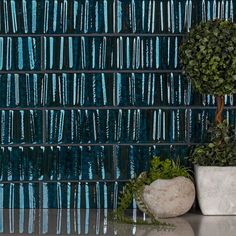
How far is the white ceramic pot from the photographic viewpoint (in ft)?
10.2

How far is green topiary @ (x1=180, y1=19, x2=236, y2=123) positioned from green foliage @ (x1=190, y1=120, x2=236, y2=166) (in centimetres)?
15

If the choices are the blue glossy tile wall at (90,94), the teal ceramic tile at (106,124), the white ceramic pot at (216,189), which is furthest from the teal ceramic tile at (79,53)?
the white ceramic pot at (216,189)

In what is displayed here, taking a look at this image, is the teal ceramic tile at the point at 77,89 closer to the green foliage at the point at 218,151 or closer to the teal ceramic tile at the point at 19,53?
the teal ceramic tile at the point at 19,53

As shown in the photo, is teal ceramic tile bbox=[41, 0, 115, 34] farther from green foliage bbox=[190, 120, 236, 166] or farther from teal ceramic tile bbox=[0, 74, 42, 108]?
green foliage bbox=[190, 120, 236, 166]

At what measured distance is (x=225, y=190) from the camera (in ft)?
10.3

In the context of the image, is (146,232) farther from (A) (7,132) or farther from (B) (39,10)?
(B) (39,10)

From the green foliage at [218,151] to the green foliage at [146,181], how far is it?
0.09m

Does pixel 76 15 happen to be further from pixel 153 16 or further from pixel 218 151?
pixel 218 151

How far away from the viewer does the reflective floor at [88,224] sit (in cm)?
283

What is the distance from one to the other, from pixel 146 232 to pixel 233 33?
83 centimetres

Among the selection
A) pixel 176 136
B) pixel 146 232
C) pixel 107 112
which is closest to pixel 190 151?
pixel 176 136

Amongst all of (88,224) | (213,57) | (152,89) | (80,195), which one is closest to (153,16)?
(152,89)

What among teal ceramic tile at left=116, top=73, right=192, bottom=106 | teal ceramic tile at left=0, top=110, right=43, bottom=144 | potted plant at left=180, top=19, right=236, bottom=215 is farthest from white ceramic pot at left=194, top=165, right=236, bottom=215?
teal ceramic tile at left=0, top=110, right=43, bottom=144

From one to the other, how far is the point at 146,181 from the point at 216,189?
10.6 inches
